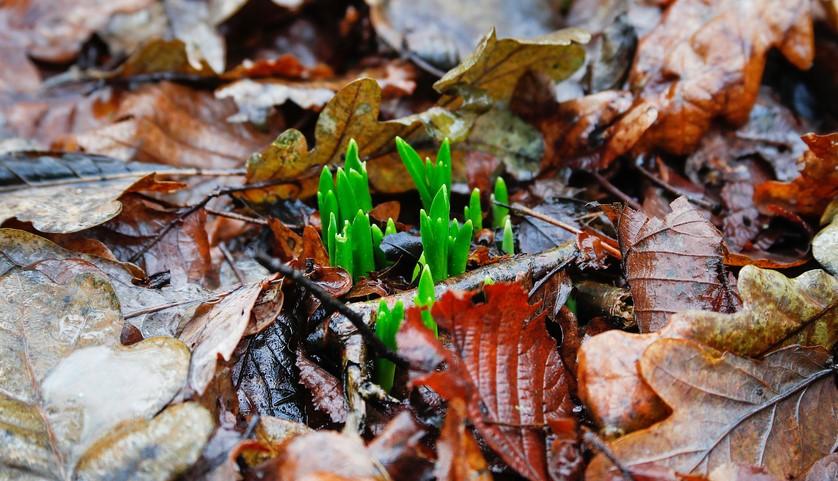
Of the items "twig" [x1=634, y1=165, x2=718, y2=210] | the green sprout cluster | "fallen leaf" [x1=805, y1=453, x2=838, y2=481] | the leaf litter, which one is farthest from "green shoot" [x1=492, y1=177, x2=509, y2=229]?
"fallen leaf" [x1=805, y1=453, x2=838, y2=481]

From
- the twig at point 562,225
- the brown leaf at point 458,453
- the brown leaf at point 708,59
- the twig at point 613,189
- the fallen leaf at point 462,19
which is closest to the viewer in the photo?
the brown leaf at point 458,453

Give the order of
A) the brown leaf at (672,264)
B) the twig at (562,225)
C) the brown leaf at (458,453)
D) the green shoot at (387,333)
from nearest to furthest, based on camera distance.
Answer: the brown leaf at (458,453) < the green shoot at (387,333) < the brown leaf at (672,264) < the twig at (562,225)

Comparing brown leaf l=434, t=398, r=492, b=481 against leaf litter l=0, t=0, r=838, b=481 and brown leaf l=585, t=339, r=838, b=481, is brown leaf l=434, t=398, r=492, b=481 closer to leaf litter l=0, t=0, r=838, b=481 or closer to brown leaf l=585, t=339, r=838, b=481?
leaf litter l=0, t=0, r=838, b=481

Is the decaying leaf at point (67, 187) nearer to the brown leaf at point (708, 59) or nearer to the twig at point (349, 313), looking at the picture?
the twig at point (349, 313)

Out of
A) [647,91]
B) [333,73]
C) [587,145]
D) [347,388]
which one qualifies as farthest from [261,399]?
[333,73]

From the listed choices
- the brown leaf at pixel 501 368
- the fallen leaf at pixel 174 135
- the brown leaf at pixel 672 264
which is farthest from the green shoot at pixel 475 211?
the fallen leaf at pixel 174 135

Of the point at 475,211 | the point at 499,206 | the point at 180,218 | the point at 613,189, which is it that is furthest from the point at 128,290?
the point at 613,189
